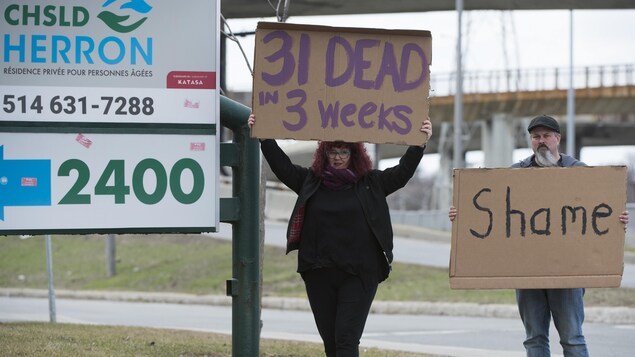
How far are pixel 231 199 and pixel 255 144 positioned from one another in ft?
1.34

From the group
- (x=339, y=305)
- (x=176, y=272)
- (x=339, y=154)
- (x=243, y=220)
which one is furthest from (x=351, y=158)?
(x=176, y=272)

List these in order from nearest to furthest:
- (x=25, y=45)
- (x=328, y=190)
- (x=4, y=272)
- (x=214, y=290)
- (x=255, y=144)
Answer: (x=328, y=190)
(x=25, y=45)
(x=255, y=144)
(x=214, y=290)
(x=4, y=272)

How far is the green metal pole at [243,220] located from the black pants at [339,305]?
107cm

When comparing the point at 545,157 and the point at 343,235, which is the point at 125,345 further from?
the point at 545,157

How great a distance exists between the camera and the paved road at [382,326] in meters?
12.6

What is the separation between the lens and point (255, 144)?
8.09 m

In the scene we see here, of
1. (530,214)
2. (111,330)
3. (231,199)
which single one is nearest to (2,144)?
(231,199)

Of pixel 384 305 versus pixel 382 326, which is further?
pixel 384 305

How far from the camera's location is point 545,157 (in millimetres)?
7492

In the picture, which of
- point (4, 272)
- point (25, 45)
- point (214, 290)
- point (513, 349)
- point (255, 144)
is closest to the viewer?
point (25, 45)

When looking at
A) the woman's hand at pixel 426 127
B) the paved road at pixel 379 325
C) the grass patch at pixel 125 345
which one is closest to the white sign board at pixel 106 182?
the woman's hand at pixel 426 127

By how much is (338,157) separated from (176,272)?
747 inches

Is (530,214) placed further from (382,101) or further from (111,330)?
(111,330)

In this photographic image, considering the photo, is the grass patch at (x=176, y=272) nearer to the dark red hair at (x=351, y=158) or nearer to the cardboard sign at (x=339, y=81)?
the cardboard sign at (x=339, y=81)
